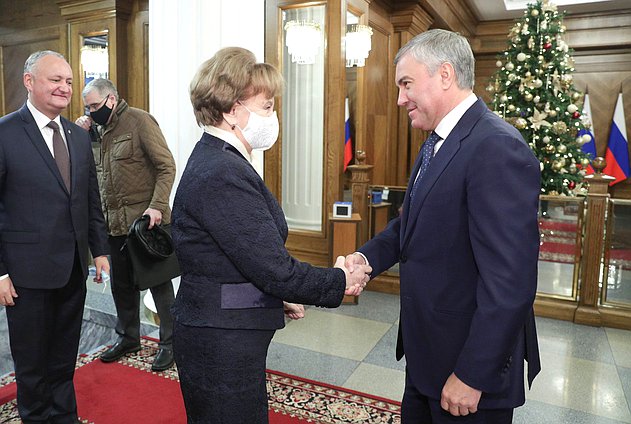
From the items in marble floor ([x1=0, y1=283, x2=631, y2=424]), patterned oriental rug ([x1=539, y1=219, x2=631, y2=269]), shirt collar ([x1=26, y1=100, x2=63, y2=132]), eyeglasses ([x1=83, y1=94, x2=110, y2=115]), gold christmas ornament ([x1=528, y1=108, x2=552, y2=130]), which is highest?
gold christmas ornament ([x1=528, y1=108, x2=552, y2=130])

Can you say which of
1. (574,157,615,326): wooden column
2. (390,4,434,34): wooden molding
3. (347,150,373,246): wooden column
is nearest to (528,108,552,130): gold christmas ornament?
(390,4,434,34): wooden molding

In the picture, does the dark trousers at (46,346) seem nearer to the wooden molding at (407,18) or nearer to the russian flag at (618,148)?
the wooden molding at (407,18)

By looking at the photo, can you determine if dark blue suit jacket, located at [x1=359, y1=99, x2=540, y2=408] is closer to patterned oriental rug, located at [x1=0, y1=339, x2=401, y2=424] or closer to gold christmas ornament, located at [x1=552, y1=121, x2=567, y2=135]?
patterned oriental rug, located at [x1=0, y1=339, x2=401, y2=424]

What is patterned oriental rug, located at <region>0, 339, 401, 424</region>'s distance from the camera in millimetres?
2611

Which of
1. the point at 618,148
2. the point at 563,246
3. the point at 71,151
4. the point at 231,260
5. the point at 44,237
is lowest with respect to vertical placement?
the point at 563,246

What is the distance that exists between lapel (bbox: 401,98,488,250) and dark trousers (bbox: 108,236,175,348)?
7.01 ft

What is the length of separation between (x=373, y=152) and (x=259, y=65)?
536 cm

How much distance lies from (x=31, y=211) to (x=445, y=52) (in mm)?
1790

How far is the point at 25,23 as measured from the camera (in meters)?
7.43

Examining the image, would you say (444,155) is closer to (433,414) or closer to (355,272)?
(355,272)

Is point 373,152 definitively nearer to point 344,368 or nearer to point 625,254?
point 625,254

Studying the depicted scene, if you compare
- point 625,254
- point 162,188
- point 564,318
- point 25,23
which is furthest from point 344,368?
point 25,23

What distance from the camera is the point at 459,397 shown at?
1.30m

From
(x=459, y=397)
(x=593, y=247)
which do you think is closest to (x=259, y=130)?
→ (x=459, y=397)
